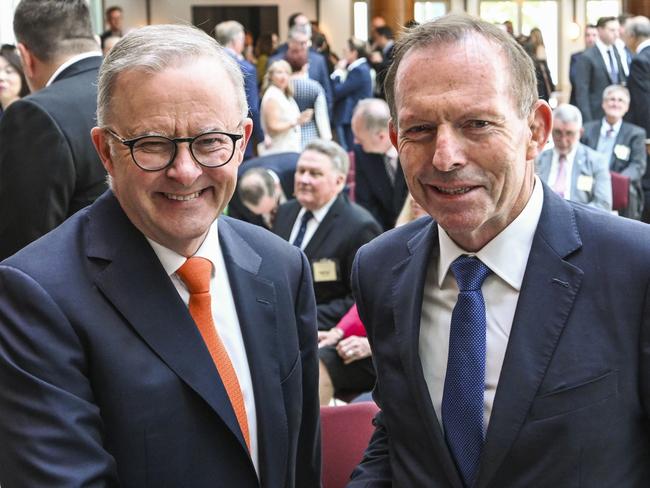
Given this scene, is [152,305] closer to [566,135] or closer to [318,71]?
[566,135]

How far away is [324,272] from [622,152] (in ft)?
15.3

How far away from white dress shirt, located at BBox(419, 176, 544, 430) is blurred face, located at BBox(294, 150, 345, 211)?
3.57 metres

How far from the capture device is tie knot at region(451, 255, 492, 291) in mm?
1809

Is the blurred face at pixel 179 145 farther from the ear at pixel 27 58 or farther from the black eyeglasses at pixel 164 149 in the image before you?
the ear at pixel 27 58

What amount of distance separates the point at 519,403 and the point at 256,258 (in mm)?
575

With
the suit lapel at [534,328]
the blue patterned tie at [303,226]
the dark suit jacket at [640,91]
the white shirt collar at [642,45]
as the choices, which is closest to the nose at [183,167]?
the suit lapel at [534,328]

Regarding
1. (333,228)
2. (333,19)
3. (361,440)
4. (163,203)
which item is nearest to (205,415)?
(163,203)

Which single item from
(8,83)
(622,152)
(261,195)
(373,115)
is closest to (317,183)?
(261,195)

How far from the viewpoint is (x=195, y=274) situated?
1.82m

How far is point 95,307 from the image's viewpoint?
171 centimetres

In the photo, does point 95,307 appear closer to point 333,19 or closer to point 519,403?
point 519,403

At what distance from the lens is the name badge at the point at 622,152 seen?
8891mm

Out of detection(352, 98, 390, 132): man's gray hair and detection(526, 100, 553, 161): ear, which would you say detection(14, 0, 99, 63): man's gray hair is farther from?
detection(352, 98, 390, 132): man's gray hair

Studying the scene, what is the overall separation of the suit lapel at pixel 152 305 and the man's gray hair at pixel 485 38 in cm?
51
